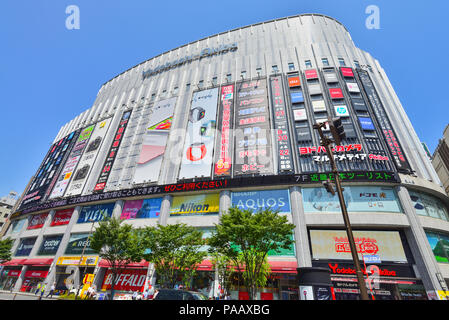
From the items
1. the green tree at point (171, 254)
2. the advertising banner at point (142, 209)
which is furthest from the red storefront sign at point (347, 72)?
the advertising banner at point (142, 209)

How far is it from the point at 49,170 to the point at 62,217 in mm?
16842

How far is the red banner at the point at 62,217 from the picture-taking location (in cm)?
3709

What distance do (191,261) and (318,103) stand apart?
28.1 metres

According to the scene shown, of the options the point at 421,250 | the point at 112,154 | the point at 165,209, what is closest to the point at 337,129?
the point at 421,250

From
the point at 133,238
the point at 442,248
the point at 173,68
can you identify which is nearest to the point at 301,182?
the point at 442,248

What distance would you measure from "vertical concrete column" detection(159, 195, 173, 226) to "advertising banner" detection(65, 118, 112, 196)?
739 inches

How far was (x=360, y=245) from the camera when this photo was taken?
23.2 metres

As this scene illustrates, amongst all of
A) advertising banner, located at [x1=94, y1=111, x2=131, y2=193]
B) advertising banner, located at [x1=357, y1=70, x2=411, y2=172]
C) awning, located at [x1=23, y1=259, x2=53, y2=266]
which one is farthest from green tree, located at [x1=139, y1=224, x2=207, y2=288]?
advertising banner, located at [x1=357, y1=70, x2=411, y2=172]

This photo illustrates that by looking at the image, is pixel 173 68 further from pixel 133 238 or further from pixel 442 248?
pixel 442 248

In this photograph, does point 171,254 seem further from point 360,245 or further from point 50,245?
point 50,245

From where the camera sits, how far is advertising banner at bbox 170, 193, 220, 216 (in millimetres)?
28797

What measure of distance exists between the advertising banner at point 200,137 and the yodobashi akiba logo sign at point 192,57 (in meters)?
13.6

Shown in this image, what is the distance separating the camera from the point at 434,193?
26.4m

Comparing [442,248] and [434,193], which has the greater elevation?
[434,193]
